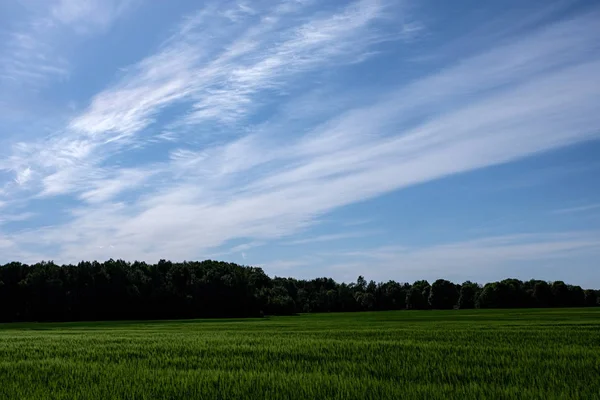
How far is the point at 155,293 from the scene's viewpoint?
10812 centimetres

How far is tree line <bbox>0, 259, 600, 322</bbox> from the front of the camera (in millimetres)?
103750

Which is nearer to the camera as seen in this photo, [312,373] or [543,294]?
[312,373]

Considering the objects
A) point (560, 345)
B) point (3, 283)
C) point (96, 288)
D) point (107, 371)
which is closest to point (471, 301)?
point (96, 288)

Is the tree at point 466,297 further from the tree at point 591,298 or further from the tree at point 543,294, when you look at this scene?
the tree at point 591,298

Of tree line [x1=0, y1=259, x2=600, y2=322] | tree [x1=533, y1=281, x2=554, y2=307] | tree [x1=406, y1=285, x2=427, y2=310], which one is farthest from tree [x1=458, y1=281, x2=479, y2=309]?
tree [x1=533, y1=281, x2=554, y2=307]

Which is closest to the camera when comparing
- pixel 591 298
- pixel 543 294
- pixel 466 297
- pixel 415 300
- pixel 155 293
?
pixel 155 293

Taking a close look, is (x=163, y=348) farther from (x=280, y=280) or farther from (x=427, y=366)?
(x=280, y=280)

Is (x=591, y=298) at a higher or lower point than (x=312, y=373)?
lower

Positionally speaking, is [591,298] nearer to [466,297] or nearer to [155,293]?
[466,297]

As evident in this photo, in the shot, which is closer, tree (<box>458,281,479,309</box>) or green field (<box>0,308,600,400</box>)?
green field (<box>0,308,600,400</box>)

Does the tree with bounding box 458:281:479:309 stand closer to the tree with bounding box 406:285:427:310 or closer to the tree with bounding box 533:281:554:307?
the tree with bounding box 406:285:427:310

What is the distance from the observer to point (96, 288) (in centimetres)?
10656

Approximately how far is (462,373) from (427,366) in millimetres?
1235

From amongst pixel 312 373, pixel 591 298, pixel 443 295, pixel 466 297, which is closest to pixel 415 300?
pixel 443 295
